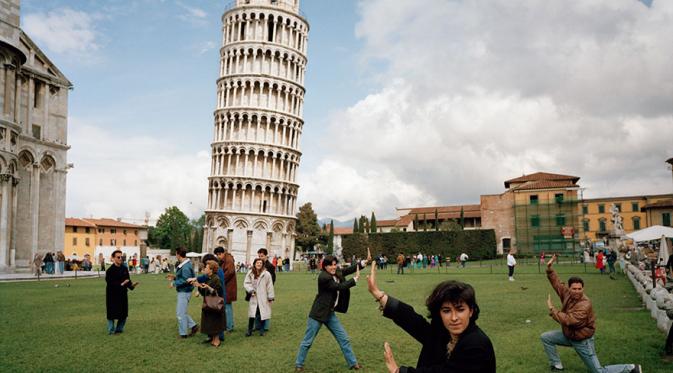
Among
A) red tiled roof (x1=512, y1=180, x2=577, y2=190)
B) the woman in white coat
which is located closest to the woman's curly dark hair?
the woman in white coat

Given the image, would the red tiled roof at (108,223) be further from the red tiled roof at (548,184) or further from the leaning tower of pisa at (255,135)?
the red tiled roof at (548,184)

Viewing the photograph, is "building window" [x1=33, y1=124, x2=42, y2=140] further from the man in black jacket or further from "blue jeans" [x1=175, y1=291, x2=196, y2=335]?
the man in black jacket

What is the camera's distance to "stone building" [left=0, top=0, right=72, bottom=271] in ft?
108

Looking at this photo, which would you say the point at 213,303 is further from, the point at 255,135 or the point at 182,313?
the point at 255,135

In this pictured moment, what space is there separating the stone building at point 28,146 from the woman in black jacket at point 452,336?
3483cm

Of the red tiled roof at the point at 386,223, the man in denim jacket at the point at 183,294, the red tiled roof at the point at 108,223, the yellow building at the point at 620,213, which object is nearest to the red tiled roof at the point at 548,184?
the yellow building at the point at 620,213

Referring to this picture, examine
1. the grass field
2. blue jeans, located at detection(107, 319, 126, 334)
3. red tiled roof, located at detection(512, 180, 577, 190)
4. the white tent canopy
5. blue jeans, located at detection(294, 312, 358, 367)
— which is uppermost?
red tiled roof, located at detection(512, 180, 577, 190)

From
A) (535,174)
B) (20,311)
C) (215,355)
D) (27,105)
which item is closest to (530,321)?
(215,355)

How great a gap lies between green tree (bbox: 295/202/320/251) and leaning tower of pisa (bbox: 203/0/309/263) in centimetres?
1566

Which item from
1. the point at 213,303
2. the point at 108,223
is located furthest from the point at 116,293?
the point at 108,223

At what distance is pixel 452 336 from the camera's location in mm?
3428

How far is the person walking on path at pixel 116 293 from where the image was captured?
11.5 meters

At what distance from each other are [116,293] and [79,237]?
82569 millimetres

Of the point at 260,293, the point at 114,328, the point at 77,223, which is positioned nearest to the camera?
the point at 260,293
